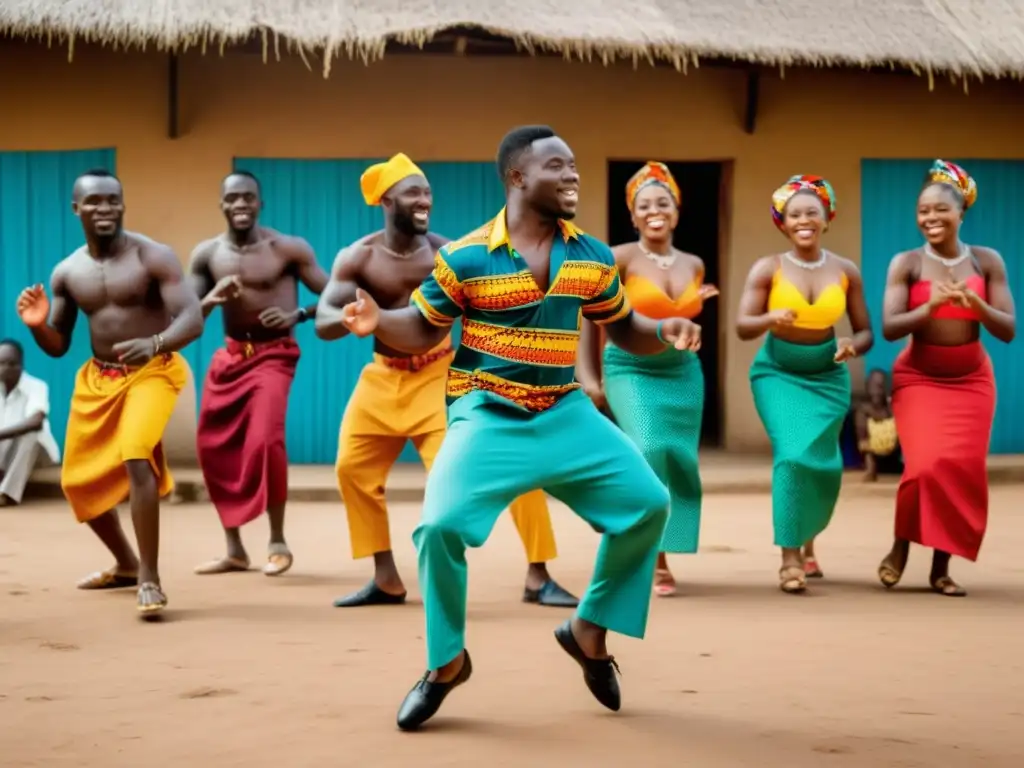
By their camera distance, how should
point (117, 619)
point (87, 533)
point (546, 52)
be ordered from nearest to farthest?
point (117, 619)
point (87, 533)
point (546, 52)

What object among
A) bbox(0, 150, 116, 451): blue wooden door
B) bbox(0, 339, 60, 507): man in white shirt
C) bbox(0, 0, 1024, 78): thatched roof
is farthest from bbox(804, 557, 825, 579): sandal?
bbox(0, 150, 116, 451): blue wooden door

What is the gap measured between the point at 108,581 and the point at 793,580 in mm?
3107

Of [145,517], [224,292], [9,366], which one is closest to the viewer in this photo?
[145,517]

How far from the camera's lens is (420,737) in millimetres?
4762

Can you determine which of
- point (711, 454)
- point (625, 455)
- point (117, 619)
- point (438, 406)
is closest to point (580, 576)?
point (438, 406)

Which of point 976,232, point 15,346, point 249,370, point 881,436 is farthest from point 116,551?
point 976,232

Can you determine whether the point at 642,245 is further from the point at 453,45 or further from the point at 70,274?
the point at 453,45

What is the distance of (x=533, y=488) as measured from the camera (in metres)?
5.00

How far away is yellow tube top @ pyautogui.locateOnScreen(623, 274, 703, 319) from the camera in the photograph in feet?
24.8

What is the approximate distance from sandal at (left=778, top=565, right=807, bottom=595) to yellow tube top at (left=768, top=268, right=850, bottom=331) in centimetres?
110

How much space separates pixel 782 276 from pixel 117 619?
334 cm

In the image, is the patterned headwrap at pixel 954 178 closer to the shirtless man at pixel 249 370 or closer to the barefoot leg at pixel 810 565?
the barefoot leg at pixel 810 565

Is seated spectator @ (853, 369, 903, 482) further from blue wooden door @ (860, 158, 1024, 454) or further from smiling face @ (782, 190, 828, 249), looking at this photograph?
smiling face @ (782, 190, 828, 249)

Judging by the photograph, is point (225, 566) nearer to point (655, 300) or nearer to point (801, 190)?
point (655, 300)
